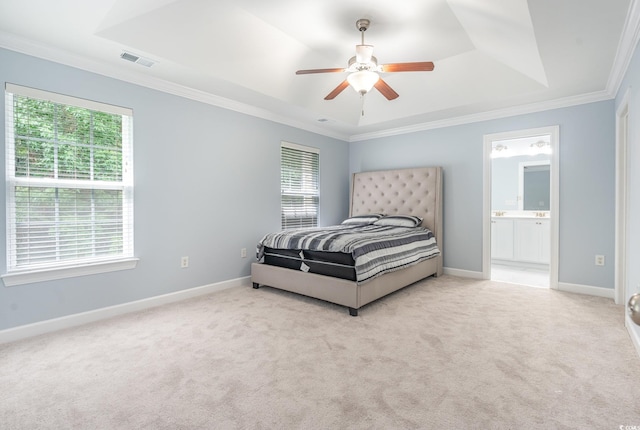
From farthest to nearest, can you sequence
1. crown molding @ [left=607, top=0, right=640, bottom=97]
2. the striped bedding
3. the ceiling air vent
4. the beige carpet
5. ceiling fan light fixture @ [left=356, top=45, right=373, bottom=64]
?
the striped bedding, the ceiling air vent, ceiling fan light fixture @ [left=356, top=45, right=373, bottom=64], crown molding @ [left=607, top=0, right=640, bottom=97], the beige carpet

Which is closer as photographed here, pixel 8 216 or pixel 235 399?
pixel 235 399

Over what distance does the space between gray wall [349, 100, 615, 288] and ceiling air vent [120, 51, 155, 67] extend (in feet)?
12.8

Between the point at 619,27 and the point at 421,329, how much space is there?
266 centimetres

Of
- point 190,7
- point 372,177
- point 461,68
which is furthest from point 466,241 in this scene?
point 190,7

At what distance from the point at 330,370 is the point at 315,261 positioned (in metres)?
1.43

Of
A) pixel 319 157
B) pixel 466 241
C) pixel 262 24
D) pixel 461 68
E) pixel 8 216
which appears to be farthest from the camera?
pixel 319 157

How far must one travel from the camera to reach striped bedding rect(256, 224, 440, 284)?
3.14 meters

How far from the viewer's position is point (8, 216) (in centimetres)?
249

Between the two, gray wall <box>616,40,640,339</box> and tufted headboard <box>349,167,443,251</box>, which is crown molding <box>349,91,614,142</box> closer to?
tufted headboard <box>349,167,443,251</box>

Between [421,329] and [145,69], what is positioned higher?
[145,69]

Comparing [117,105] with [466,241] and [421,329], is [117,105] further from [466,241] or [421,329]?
[466,241]

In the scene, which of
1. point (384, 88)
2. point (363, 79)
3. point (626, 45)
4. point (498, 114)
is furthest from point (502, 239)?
point (363, 79)

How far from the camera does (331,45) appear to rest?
3.35 m

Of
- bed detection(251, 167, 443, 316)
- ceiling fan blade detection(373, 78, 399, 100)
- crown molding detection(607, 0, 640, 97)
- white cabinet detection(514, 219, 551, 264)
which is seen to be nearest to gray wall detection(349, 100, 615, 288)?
bed detection(251, 167, 443, 316)
